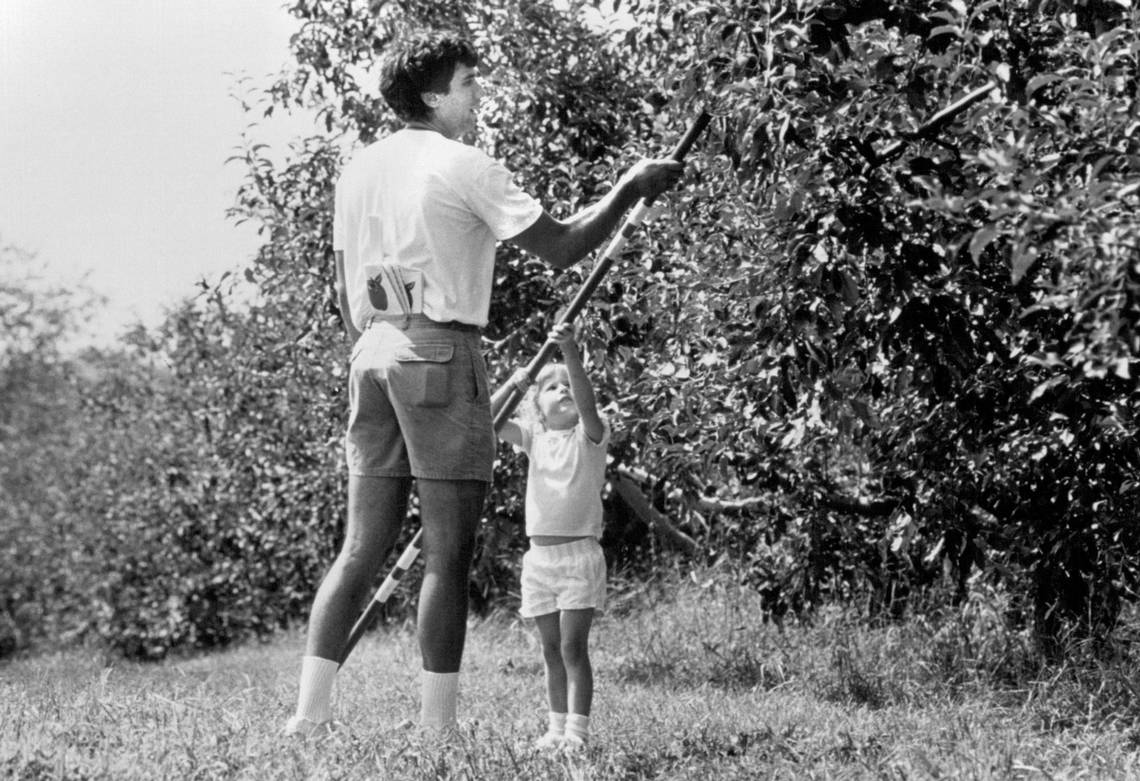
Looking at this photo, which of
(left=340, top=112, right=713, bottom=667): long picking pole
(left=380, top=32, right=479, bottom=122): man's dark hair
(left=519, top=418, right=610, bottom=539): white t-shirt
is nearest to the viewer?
(left=380, top=32, right=479, bottom=122): man's dark hair

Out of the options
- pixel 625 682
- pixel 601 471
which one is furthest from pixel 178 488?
pixel 601 471

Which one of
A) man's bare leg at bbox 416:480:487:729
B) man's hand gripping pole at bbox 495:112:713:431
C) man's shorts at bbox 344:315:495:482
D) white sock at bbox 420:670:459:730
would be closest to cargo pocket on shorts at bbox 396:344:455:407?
man's shorts at bbox 344:315:495:482

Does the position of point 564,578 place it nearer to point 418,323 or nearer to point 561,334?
point 561,334

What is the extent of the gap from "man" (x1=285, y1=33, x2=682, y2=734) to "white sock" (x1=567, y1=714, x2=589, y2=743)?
2.07ft

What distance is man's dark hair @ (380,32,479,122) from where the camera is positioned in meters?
3.95

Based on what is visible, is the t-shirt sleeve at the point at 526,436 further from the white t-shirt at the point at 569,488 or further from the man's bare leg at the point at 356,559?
the man's bare leg at the point at 356,559

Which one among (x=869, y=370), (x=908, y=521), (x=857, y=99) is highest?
(x=857, y=99)

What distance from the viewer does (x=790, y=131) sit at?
384 centimetres

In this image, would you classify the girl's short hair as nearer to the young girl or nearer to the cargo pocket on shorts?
the young girl

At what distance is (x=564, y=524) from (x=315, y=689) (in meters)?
1.30

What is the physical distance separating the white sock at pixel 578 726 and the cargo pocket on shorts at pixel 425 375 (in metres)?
1.17

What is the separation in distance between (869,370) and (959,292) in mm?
393

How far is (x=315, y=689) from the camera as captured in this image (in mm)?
3830

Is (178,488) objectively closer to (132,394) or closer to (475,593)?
(132,394)
